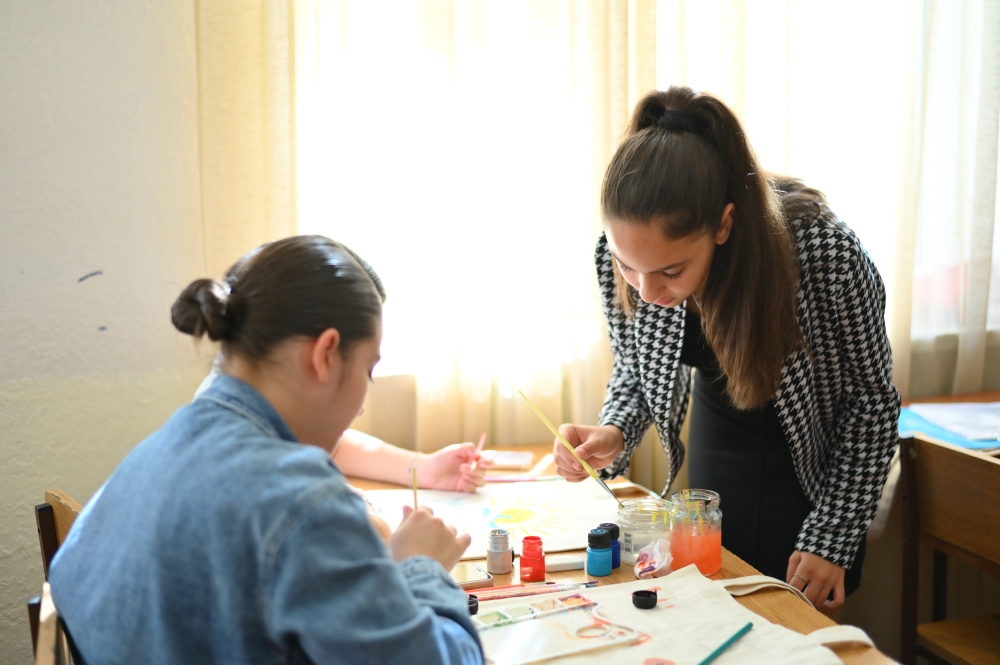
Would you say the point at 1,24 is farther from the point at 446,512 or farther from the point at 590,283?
the point at 590,283

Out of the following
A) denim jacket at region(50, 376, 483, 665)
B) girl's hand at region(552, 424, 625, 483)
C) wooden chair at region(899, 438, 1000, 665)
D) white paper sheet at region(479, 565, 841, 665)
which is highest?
denim jacket at region(50, 376, 483, 665)

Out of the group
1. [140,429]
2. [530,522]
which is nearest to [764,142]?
[530,522]

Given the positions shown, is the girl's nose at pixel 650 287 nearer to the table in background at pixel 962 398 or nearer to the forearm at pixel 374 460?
the forearm at pixel 374 460

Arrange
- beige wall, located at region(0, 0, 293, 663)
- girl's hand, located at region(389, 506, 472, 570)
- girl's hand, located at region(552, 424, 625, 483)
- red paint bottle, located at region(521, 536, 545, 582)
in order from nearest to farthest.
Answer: girl's hand, located at region(389, 506, 472, 570), red paint bottle, located at region(521, 536, 545, 582), girl's hand, located at region(552, 424, 625, 483), beige wall, located at region(0, 0, 293, 663)

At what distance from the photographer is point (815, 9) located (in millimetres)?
2311

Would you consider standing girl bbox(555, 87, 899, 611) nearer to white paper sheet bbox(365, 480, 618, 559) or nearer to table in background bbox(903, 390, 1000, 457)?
white paper sheet bbox(365, 480, 618, 559)

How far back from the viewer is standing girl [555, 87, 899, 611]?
1.29m

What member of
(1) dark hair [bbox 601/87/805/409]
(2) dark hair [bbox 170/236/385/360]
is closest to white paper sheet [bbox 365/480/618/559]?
(1) dark hair [bbox 601/87/805/409]

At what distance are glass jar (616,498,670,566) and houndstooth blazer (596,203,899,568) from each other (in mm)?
277

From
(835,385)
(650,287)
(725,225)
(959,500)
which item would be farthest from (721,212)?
(959,500)

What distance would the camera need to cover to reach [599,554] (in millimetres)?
1215

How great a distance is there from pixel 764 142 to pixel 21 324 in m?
1.88

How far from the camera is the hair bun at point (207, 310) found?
0.80 meters

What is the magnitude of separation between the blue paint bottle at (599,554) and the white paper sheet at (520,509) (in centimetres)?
10
